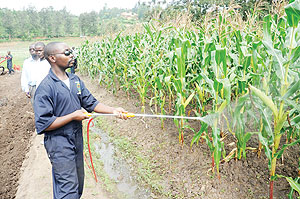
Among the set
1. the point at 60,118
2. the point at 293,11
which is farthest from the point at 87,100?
the point at 293,11

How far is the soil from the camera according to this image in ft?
8.79

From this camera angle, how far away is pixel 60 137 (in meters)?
2.03

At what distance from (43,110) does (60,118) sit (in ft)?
0.49

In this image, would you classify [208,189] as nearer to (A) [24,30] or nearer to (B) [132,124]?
(B) [132,124]

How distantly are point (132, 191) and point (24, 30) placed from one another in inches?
2351

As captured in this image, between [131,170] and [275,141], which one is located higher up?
[275,141]

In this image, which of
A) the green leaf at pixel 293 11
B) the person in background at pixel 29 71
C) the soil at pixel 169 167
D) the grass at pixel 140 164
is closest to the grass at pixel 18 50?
the person in background at pixel 29 71

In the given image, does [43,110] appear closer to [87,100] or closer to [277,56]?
[87,100]

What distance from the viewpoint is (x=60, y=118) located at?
1.95 m

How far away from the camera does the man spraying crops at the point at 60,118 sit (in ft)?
6.31

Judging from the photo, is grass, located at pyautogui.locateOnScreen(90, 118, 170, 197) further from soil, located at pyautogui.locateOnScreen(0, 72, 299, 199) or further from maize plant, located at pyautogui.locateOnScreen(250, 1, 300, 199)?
maize plant, located at pyautogui.locateOnScreen(250, 1, 300, 199)

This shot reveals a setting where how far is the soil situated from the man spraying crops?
1001mm

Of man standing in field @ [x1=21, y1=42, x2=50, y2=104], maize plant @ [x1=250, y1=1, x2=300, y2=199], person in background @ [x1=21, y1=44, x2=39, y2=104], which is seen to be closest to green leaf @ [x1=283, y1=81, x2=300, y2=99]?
maize plant @ [x1=250, y1=1, x2=300, y2=199]

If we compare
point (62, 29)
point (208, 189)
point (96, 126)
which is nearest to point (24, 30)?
point (62, 29)
